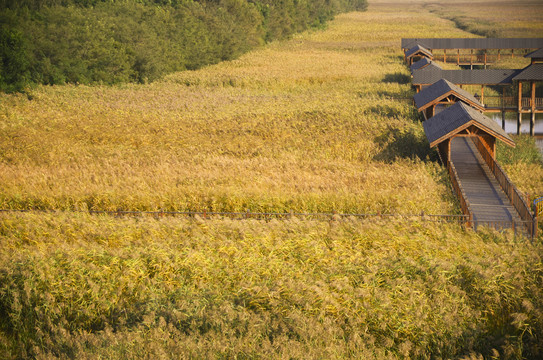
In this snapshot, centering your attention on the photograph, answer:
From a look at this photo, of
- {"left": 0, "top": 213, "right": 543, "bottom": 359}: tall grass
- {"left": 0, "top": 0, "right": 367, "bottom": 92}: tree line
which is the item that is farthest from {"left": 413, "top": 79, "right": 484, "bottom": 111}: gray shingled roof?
{"left": 0, "top": 0, "right": 367, "bottom": 92}: tree line

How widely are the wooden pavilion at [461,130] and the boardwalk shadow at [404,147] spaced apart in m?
1.37

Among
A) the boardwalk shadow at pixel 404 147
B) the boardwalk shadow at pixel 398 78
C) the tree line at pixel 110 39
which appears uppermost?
the tree line at pixel 110 39

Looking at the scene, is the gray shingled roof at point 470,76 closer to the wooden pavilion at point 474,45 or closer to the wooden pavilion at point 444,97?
the wooden pavilion at point 444,97

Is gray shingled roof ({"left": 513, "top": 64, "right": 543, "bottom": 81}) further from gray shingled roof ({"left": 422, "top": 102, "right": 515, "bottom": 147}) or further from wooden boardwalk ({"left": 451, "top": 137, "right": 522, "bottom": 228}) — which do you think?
gray shingled roof ({"left": 422, "top": 102, "right": 515, "bottom": 147})

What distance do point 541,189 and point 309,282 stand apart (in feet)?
44.9

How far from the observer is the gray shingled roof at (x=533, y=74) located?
33.0 meters

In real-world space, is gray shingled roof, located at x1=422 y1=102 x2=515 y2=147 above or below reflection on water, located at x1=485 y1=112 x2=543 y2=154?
above

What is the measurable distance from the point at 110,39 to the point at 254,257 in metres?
39.6

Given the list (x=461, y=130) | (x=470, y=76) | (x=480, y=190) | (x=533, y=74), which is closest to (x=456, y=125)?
(x=461, y=130)

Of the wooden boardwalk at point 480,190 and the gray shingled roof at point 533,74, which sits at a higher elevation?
the gray shingled roof at point 533,74

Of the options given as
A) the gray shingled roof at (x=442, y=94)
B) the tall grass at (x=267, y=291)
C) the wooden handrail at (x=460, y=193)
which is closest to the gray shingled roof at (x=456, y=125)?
the wooden handrail at (x=460, y=193)

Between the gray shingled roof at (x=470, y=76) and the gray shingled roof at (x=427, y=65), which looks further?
the gray shingled roof at (x=427, y=65)

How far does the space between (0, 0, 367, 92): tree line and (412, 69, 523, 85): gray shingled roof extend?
78.6 ft

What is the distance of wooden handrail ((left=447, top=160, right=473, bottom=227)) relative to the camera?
15336mm
